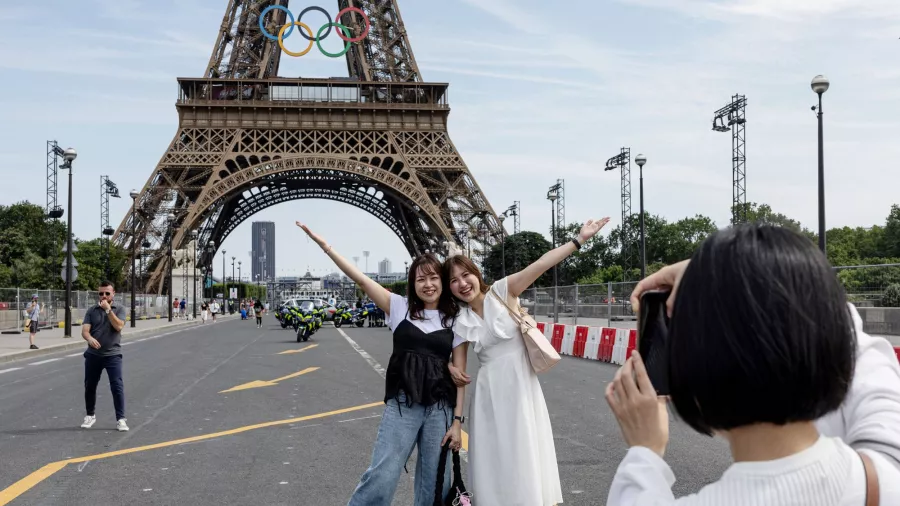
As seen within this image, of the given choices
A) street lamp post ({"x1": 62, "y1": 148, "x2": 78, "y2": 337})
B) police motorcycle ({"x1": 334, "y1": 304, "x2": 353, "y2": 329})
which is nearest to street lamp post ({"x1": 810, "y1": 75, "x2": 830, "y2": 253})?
street lamp post ({"x1": 62, "y1": 148, "x2": 78, "y2": 337})

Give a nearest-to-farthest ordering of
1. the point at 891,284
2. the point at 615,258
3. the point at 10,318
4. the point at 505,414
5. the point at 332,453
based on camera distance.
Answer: the point at 505,414
the point at 332,453
the point at 891,284
the point at 10,318
the point at 615,258

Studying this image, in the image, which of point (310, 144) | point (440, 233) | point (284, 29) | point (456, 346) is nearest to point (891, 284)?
point (456, 346)

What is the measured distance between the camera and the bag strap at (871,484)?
4.36 feet

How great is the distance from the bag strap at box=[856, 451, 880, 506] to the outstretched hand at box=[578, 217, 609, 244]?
2882 mm

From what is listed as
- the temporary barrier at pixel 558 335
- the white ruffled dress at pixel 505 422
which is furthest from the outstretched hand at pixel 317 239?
the temporary barrier at pixel 558 335

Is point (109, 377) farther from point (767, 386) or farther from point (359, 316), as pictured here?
point (359, 316)

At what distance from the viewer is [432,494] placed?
4.20 meters

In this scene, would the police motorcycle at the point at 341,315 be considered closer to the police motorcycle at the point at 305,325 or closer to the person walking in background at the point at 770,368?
the police motorcycle at the point at 305,325

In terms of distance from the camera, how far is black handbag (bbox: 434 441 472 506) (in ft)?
13.4

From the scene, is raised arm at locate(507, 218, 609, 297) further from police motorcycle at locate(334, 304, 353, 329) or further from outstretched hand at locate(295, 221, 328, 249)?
police motorcycle at locate(334, 304, 353, 329)

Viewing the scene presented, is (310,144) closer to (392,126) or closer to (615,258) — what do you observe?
(392,126)

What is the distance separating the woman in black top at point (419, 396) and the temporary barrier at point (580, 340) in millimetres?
15299

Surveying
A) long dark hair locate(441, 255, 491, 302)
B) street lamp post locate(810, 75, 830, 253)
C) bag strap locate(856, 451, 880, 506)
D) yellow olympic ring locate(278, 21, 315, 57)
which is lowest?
bag strap locate(856, 451, 880, 506)

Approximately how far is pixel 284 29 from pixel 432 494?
175 feet
